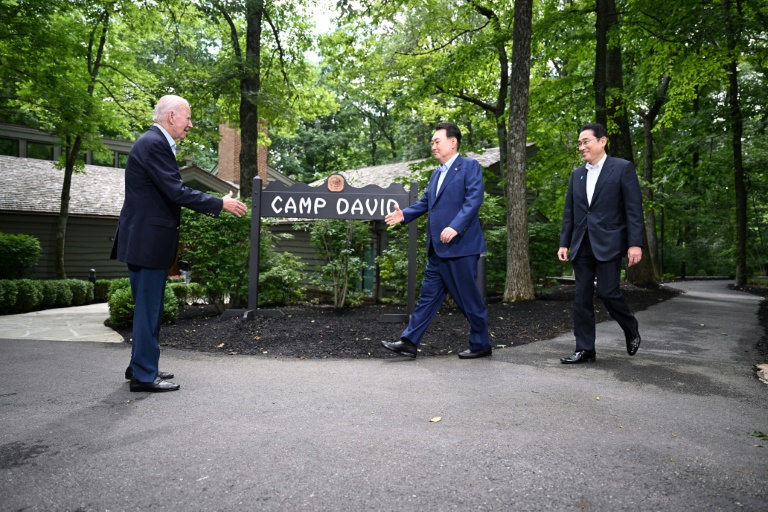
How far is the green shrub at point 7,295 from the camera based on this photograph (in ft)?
42.8

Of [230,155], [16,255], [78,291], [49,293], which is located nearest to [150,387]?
[49,293]

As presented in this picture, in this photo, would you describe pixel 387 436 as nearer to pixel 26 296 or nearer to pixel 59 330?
pixel 59 330

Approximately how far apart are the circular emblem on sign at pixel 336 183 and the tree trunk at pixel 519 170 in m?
3.57

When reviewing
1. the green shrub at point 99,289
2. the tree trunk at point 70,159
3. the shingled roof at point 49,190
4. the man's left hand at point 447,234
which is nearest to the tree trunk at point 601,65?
the man's left hand at point 447,234

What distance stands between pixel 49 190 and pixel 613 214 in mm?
24136

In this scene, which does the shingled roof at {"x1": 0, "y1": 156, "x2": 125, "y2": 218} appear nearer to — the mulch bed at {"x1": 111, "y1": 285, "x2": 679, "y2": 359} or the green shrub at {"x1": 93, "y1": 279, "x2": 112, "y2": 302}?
the green shrub at {"x1": 93, "y1": 279, "x2": 112, "y2": 302}

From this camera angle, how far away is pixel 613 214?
5059 mm

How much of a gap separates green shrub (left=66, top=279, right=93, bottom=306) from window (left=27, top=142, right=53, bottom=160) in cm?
1617

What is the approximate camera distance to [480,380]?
4.38m

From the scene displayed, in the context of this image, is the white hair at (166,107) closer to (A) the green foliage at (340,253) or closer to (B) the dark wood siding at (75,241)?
(A) the green foliage at (340,253)

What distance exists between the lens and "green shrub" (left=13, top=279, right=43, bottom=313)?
547 inches

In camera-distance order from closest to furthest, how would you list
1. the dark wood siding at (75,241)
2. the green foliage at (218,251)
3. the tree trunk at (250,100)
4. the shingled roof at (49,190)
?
the green foliage at (218,251), the tree trunk at (250,100), the dark wood siding at (75,241), the shingled roof at (49,190)

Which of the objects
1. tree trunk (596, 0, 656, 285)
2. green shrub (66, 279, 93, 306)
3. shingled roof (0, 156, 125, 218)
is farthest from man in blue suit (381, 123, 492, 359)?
shingled roof (0, 156, 125, 218)

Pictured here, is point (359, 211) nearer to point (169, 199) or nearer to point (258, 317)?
point (258, 317)
